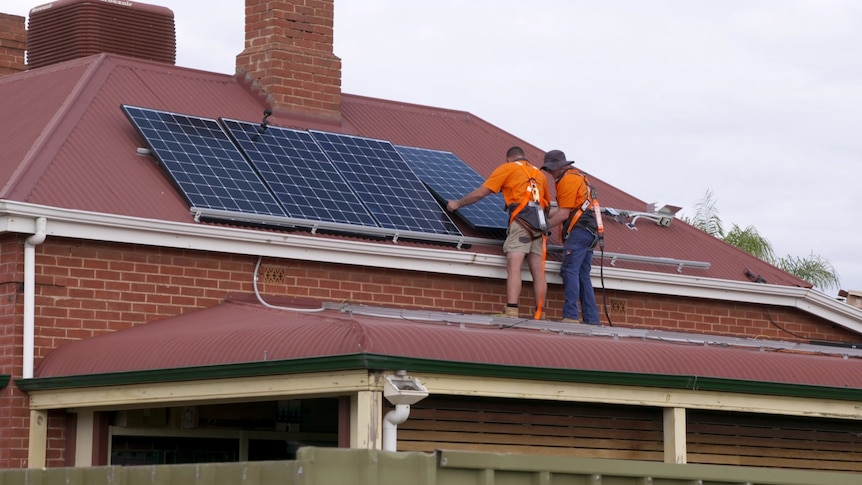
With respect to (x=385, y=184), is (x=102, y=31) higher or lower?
higher

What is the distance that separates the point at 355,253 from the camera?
16.6 m

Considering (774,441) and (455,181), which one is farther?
(455,181)

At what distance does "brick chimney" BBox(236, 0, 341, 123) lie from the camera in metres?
19.1

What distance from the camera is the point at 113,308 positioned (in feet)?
50.8

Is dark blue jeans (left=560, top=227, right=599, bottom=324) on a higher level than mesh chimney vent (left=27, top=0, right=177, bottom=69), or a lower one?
lower

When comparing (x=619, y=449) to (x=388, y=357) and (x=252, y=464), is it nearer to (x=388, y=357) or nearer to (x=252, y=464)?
(x=388, y=357)

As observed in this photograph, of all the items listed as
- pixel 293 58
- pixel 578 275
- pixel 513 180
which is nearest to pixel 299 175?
pixel 513 180

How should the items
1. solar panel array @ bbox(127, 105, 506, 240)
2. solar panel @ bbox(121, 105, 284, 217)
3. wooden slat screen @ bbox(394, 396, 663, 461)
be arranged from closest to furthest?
wooden slat screen @ bbox(394, 396, 663, 461), solar panel @ bbox(121, 105, 284, 217), solar panel array @ bbox(127, 105, 506, 240)

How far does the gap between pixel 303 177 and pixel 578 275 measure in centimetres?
328

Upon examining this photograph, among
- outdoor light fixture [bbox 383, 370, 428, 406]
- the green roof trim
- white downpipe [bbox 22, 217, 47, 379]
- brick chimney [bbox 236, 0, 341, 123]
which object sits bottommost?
outdoor light fixture [bbox 383, 370, 428, 406]

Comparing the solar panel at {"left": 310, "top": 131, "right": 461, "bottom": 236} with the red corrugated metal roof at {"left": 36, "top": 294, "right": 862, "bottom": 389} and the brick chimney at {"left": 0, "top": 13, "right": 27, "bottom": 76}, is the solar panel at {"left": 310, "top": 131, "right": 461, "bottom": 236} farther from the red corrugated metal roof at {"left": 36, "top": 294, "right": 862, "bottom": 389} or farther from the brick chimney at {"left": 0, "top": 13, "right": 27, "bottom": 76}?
the brick chimney at {"left": 0, "top": 13, "right": 27, "bottom": 76}

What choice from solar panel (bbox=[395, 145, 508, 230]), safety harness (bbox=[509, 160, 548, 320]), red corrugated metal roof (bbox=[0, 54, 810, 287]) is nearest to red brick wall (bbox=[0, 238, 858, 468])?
red corrugated metal roof (bbox=[0, 54, 810, 287])

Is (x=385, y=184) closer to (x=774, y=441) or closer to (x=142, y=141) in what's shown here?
(x=142, y=141)

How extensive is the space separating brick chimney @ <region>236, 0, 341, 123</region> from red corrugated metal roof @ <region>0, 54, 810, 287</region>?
245mm
